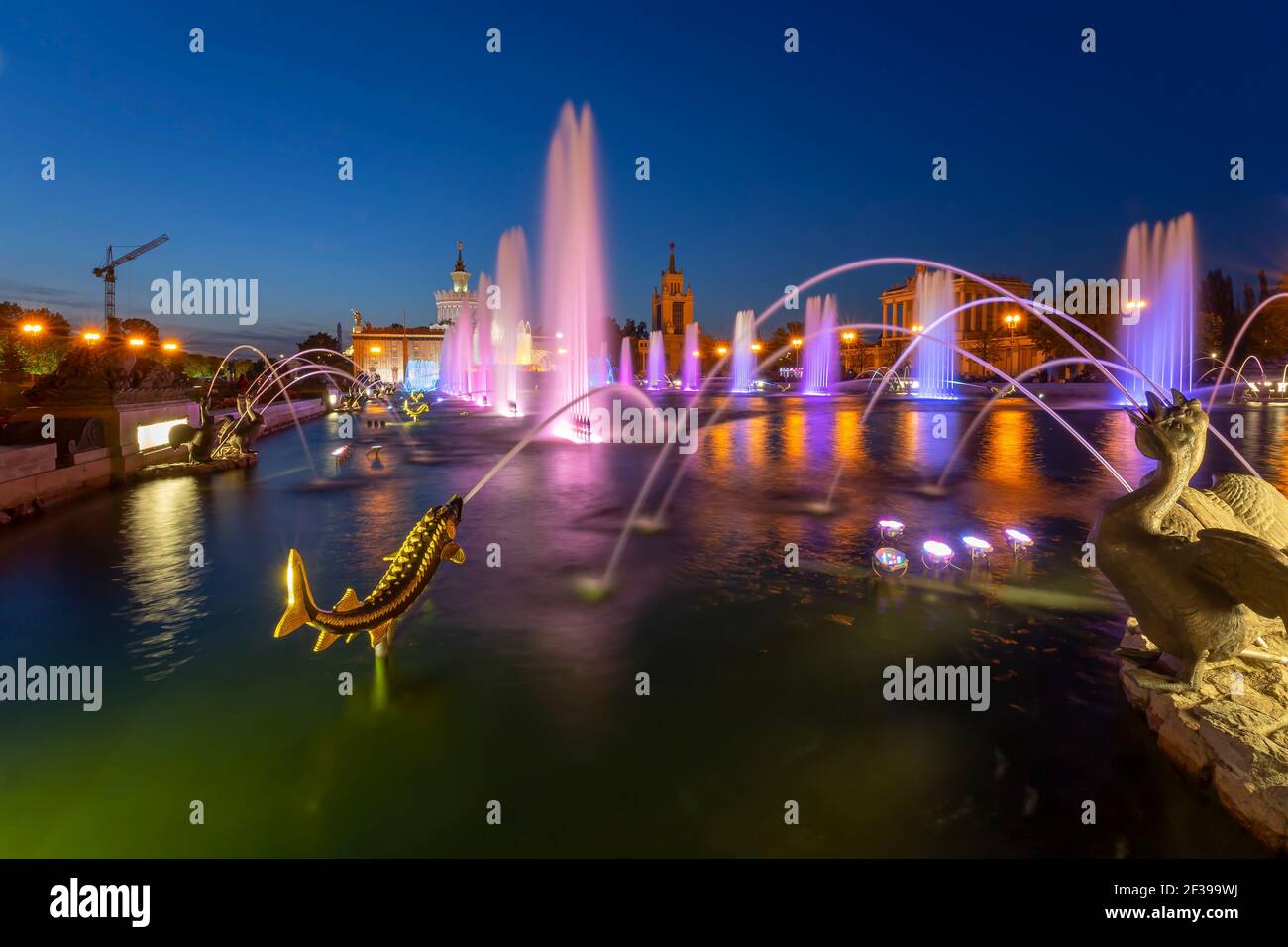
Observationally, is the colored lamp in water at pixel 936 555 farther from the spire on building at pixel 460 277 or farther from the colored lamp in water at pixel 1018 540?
the spire on building at pixel 460 277

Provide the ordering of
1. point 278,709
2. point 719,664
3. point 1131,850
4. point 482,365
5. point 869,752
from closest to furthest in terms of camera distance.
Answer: point 1131,850 → point 869,752 → point 278,709 → point 719,664 → point 482,365

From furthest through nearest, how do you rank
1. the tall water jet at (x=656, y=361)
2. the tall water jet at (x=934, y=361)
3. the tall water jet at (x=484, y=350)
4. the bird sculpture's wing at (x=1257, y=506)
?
the tall water jet at (x=656, y=361) < the tall water jet at (x=934, y=361) < the tall water jet at (x=484, y=350) < the bird sculpture's wing at (x=1257, y=506)

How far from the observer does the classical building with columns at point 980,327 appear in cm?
10819

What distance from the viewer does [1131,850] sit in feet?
15.7

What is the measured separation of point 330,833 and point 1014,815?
15.9 feet

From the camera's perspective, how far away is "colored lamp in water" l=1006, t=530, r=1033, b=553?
11.2 meters

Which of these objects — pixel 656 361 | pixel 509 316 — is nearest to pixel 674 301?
pixel 656 361

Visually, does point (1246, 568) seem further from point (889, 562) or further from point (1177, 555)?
point (889, 562)

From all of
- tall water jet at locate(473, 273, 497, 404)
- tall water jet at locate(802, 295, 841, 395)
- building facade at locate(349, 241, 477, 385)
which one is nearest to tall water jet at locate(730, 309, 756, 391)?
tall water jet at locate(802, 295, 841, 395)

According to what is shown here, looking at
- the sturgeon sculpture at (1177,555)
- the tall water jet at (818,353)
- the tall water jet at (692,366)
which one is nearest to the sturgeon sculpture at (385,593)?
the sturgeon sculpture at (1177,555)

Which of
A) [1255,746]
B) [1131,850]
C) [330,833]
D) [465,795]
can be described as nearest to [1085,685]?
[1255,746]

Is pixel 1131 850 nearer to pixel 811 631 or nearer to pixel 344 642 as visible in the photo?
pixel 811 631

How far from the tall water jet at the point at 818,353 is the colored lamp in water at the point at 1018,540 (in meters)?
64.4

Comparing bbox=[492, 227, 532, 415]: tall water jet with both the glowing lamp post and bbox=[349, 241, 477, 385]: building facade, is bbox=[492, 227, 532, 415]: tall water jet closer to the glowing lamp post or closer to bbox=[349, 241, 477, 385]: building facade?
the glowing lamp post
